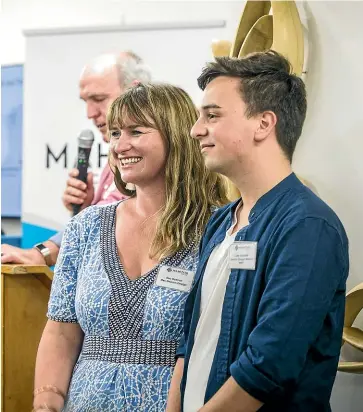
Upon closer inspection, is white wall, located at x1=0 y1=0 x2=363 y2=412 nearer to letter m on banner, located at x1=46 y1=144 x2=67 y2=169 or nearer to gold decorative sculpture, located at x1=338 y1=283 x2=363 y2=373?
gold decorative sculpture, located at x1=338 y1=283 x2=363 y2=373

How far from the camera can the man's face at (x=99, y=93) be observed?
3291mm

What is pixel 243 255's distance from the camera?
1573 mm

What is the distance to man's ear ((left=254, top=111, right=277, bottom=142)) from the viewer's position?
1.60 metres

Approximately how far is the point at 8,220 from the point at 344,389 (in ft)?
8.44

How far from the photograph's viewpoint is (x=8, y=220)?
4.36 meters

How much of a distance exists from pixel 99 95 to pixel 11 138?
1.13 metres

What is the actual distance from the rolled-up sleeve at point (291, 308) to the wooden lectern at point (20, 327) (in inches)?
52.3

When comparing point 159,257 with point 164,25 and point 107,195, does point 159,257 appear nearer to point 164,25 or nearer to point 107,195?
point 107,195

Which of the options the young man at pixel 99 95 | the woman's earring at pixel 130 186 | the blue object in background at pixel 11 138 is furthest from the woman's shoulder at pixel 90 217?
the blue object in background at pixel 11 138

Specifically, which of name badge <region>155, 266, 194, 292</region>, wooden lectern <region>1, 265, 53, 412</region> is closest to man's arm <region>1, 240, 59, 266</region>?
wooden lectern <region>1, 265, 53, 412</region>

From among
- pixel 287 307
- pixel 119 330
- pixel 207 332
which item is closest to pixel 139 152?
pixel 119 330

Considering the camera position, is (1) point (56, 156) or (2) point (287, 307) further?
(1) point (56, 156)

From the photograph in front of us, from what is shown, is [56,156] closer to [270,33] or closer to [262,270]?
[270,33]

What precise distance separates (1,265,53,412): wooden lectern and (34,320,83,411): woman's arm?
565 mm
